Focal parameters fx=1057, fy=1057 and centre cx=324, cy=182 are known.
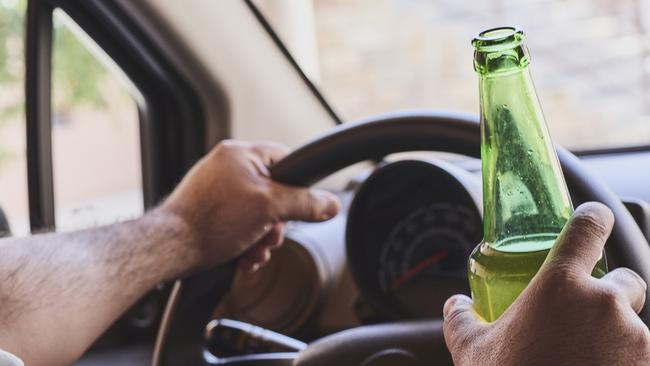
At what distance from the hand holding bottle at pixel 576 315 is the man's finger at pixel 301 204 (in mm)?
662

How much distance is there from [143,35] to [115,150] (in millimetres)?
553

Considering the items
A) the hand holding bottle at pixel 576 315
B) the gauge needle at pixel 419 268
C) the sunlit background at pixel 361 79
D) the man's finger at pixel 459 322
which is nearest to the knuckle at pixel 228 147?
the gauge needle at pixel 419 268

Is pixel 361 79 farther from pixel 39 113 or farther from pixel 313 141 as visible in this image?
pixel 313 141

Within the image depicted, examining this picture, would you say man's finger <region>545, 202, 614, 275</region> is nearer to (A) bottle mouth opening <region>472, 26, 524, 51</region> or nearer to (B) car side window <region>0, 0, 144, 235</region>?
(A) bottle mouth opening <region>472, 26, 524, 51</region>

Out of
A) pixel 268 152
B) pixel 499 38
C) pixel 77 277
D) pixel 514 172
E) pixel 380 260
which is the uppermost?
pixel 499 38

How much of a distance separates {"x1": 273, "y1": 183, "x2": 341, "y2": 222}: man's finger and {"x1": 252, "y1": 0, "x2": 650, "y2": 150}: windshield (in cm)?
65

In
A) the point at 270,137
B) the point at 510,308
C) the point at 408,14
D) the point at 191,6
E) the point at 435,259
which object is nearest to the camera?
the point at 510,308

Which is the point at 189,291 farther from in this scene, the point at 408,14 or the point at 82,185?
the point at 408,14

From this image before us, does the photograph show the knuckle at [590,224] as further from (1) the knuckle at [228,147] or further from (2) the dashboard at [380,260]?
(1) the knuckle at [228,147]

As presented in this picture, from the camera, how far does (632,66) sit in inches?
93.0

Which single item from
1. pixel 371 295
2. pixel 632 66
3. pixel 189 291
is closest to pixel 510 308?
pixel 189 291

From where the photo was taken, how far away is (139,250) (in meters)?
1.45

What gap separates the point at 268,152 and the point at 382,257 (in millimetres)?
303

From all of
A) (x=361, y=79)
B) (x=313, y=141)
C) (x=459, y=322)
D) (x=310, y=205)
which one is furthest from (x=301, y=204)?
(x=361, y=79)
